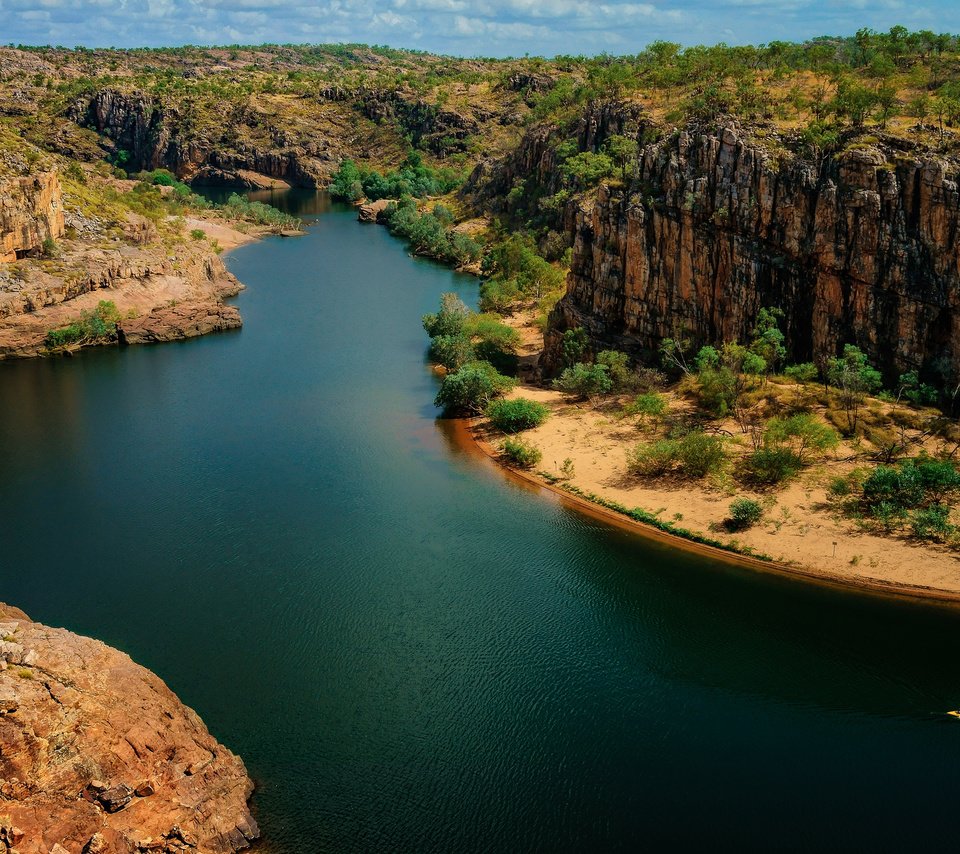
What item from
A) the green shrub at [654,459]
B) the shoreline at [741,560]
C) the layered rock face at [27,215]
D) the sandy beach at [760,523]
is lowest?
the shoreline at [741,560]

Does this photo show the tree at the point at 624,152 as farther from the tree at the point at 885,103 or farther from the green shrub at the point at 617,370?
the tree at the point at 885,103

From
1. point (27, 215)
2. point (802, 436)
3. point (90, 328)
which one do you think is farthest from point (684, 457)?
point (27, 215)

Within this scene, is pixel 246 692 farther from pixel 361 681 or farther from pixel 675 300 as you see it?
pixel 675 300

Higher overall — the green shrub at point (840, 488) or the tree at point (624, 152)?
the tree at point (624, 152)

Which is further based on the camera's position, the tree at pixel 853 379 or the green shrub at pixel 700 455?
the tree at pixel 853 379

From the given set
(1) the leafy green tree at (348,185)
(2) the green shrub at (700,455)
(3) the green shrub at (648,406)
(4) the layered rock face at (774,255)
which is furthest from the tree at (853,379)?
(1) the leafy green tree at (348,185)

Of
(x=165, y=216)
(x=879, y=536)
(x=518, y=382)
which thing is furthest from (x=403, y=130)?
(x=879, y=536)

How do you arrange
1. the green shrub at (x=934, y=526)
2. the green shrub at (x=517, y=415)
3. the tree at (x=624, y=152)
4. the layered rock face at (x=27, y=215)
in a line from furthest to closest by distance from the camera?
the layered rock face at (x=27, y=215), the tree at (x=624, y=152), the green shrub at (x=517, y=415), the green shrub at (x=934, y=526)

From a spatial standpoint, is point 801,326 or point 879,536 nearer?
point 879,536
